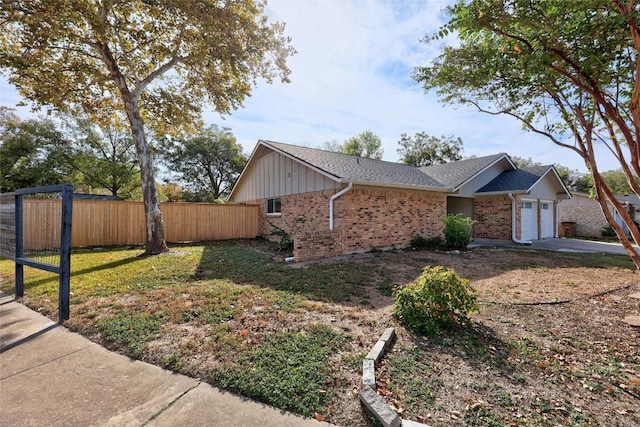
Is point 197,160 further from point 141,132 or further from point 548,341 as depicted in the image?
point 548,341

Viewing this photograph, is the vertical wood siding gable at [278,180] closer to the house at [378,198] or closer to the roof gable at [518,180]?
the house at [378,198]

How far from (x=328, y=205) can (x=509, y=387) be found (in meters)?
7.52

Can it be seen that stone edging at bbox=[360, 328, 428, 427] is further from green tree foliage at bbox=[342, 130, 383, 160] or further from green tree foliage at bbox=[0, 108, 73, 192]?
green tree foliage at bbox=[342, 130, 383, 160]

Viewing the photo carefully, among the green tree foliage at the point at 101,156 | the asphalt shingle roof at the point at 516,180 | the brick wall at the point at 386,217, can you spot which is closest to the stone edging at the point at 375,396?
the brick wall at the point at 386,217

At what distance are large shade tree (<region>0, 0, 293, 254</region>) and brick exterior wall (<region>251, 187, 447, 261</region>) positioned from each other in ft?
16.2

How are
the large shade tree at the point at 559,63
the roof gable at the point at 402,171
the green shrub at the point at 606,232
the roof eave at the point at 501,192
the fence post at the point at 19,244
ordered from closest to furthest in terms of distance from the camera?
the large shade tree at the point at 559,63 < the fence post at the point at 19,244 < the roof gable at the point at 402,171 < the roof eave at the point at 501,192 < the green shrub at the point at 606,232

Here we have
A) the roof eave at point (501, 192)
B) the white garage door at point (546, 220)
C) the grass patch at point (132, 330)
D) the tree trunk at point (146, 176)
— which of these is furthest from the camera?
the white garage door at point (546, 220)

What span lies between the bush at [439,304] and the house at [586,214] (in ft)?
70.5

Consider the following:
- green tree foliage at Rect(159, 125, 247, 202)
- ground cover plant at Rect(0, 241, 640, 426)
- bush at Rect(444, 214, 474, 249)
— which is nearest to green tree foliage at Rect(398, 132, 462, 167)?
green tree foliage at Rect(159, 125, 247, 202)

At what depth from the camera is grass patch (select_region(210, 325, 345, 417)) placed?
90.7 inches

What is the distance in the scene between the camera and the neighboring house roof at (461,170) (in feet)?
42.0

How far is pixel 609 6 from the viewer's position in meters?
2.81

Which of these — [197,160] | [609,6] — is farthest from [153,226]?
[197,160]

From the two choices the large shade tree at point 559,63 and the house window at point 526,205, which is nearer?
the large shade tree at point 559,63
